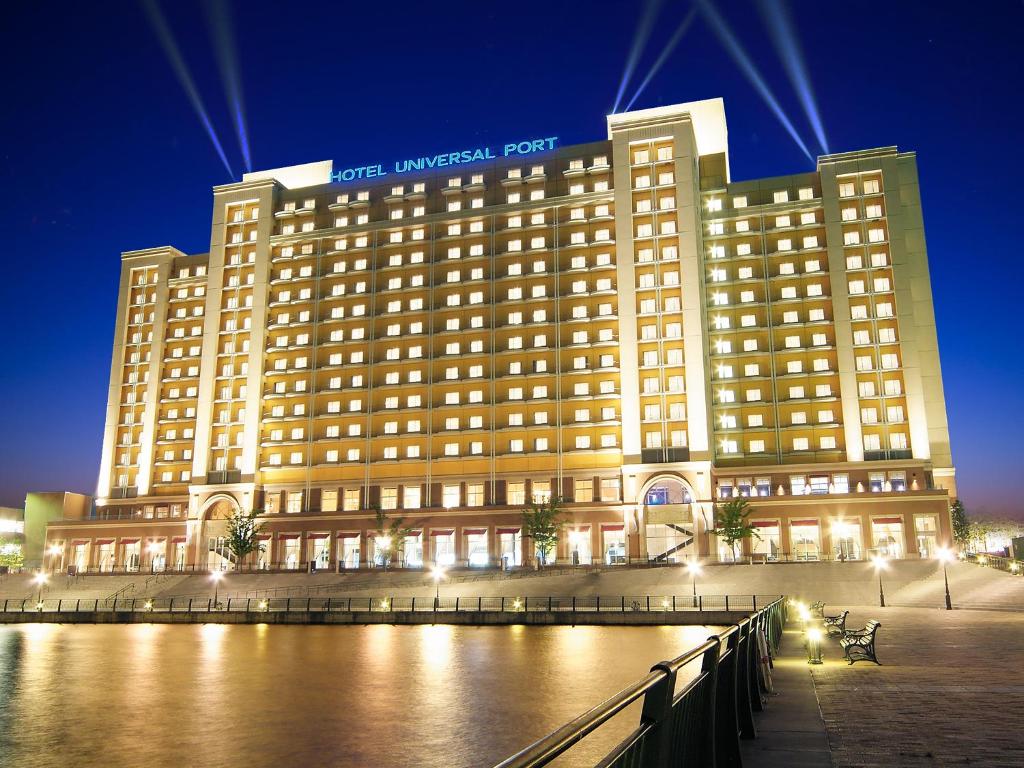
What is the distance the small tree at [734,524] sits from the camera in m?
83.9

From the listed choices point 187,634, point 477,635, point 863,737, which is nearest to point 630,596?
point 477,635

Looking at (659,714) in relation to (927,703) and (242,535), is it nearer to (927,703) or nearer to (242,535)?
(927,703)

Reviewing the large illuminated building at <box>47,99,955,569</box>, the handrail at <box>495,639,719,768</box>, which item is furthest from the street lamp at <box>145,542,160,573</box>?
the handrail at <box>495,639,719,768</box>

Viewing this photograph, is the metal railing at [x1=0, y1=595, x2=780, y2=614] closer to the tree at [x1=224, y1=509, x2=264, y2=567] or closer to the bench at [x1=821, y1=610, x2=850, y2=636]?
the bench at [x1=821, y1=610, x2=850, y2=636]

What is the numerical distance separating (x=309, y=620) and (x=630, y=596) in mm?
23203

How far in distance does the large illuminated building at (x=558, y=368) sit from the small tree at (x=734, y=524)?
1.83 meters

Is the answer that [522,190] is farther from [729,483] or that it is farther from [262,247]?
[729,483]

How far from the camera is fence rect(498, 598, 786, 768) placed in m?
4.28

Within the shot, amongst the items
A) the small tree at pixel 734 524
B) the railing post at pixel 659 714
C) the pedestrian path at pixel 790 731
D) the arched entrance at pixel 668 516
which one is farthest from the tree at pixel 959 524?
the railing post at pixel 659 714

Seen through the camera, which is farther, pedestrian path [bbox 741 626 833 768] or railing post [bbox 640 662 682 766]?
pedestrian path [bbox 741 626 833 768]

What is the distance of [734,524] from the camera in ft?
275

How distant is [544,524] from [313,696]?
62.6 metres

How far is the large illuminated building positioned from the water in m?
47.9

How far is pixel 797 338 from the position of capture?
98.6 meters
